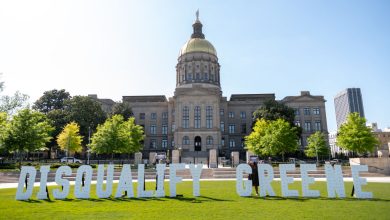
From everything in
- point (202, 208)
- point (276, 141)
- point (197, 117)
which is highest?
point (197, 117)

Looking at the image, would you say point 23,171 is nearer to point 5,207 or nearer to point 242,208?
point 5,207

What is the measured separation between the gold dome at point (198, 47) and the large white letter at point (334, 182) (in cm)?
6734

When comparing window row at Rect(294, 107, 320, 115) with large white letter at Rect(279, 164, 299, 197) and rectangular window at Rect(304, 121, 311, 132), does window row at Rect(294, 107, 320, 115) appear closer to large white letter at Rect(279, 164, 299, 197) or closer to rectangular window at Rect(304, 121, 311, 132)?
rectangular window at Rect(304, 121, 311, 132)

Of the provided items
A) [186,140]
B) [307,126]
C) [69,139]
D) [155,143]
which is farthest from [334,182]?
[307,126]

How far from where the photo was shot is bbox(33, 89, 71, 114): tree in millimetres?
66688

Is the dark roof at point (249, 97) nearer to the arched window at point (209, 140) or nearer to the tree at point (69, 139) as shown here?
the arched window at point (209, 140)

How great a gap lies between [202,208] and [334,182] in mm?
6612

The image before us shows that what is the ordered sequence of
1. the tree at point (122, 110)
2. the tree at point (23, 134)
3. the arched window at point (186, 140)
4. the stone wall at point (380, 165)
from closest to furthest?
the stone wall at point (380, 165), the tree at point (23, 134), the tree at point (122, 110), the arched window at point (186, 140)

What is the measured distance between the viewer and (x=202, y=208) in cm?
1069

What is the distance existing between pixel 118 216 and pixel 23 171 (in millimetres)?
6950

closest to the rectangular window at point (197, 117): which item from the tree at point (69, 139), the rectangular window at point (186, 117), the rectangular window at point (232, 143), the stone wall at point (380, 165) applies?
the rectangular window at point (186, 117)

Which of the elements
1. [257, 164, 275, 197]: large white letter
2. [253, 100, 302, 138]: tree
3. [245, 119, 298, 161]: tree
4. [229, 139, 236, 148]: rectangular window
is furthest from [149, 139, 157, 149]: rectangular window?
[257, 164, 275, 197]: large white letter

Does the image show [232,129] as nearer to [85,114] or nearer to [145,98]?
[145,98]

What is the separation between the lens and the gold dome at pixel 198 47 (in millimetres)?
78312
